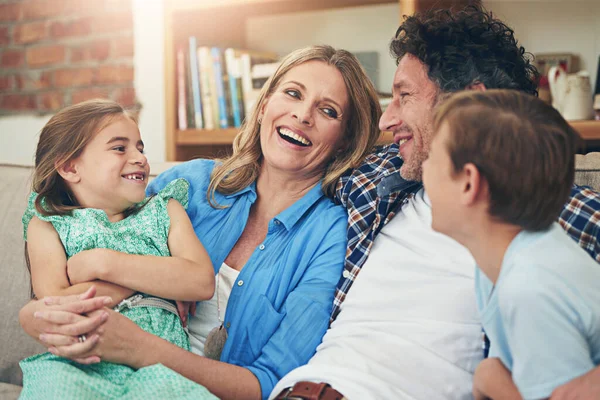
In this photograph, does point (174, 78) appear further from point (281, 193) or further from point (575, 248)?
point (575, 248)

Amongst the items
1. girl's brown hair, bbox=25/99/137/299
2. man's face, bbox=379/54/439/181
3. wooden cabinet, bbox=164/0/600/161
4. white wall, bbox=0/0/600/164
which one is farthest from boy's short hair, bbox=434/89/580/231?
wooden cabinet, bbox=164/0/600/161

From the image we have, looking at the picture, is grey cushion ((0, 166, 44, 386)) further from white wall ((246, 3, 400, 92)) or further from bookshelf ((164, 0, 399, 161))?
white wall ((246, 3, 400, 92))

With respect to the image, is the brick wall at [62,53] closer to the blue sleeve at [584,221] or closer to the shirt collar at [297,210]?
the shirt collar at [297,210]

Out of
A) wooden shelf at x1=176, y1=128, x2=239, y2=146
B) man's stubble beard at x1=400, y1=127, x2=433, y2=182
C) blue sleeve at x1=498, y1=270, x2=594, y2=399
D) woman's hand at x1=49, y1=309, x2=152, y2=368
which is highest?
man's stubble beard at x1=400, y1=127, x2=433, y2=182

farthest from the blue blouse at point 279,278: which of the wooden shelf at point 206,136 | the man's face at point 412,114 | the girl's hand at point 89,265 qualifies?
the wooden shelf at point 206,136

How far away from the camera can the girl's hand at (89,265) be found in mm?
1310

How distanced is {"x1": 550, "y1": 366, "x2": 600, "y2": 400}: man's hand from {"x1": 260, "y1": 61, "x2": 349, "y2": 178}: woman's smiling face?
0.92m

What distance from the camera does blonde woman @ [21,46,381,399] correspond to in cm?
128

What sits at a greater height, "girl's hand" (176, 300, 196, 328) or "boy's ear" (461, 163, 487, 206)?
"boy's ear" (461, 163, 487, 206)

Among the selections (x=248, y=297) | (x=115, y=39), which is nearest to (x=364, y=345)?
(x=248, y=297)

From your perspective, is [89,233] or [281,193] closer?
[89,233]

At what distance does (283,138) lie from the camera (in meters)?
1.67

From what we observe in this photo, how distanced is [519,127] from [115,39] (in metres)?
2.66

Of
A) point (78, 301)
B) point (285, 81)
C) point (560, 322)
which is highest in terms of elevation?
point (285, 81)
